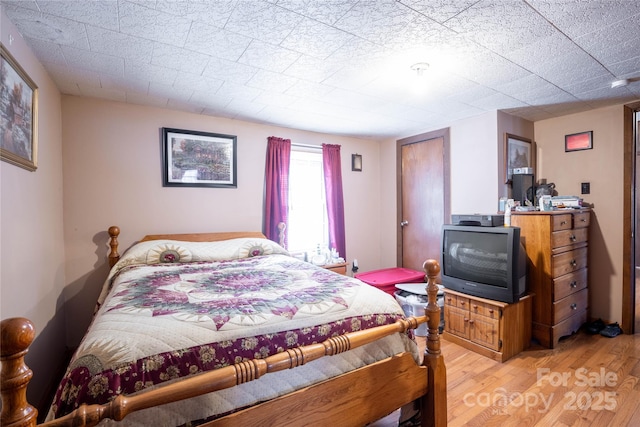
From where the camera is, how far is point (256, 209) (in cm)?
352

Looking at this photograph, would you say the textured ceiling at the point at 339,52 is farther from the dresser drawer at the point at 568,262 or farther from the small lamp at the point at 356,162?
the dresser drawer at the point at 568,262

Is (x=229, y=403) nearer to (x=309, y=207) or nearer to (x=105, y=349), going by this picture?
(x=105, y=349)

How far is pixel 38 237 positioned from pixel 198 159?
1498 millimetres

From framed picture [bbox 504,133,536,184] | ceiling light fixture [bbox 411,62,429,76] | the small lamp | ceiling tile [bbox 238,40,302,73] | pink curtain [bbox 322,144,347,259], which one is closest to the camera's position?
ceiling tile [bbox 238,40,302,73]

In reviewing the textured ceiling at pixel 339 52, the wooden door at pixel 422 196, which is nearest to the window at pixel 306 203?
the textured ceiling at pixel 339 52

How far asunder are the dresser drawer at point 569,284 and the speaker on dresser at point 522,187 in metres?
0.80

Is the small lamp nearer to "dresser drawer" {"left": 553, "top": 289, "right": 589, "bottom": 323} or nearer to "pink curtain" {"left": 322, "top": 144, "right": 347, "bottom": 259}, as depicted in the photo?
"pink curtain" {"left": 322, "top": 144, "right": 347, "bottom": 259}

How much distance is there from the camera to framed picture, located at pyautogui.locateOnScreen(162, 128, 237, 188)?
3020 millimetres

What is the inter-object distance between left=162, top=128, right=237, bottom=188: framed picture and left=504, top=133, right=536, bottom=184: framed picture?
2.94 metres

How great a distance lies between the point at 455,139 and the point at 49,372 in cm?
429

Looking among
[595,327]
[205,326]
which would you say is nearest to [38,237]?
[205,326]

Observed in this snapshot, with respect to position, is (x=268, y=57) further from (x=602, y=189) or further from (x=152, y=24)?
(x=602, y=189)

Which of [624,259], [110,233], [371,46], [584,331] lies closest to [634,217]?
[624,259]

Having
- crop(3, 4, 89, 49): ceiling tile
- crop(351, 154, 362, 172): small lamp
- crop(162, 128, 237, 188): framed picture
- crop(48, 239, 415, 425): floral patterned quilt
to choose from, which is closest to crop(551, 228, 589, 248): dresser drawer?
crop(48, 239, 415, 425): floral patterned quilt
